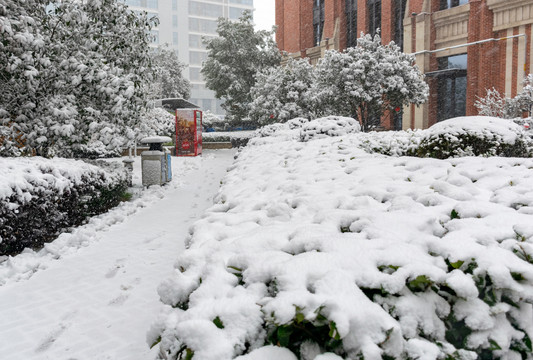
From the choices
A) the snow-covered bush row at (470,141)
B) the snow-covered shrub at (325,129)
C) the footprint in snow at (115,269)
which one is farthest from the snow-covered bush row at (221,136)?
the footprint in snow at (115,269)

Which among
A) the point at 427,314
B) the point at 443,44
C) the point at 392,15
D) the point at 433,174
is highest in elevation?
the point at 392,15

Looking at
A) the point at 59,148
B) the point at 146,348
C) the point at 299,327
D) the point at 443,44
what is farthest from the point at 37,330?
the point at 443,44

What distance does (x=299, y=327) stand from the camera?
5.20ft

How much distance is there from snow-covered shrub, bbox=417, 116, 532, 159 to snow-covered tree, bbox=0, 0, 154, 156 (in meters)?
6.06

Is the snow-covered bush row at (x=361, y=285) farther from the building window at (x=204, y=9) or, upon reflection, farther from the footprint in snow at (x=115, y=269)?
the building window at (x=204, y=9)

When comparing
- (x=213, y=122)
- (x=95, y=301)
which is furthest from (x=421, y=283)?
(x=213, y=122)

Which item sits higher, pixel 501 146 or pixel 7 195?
pixel 501 146

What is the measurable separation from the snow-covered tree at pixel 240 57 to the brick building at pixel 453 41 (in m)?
6.43

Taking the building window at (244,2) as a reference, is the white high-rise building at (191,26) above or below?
below

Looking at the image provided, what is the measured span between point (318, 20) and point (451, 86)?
16051 mm

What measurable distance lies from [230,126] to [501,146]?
32.0m

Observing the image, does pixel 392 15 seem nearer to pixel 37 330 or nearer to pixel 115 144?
pixel 115 144

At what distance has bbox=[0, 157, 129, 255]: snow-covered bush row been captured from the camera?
502 cm

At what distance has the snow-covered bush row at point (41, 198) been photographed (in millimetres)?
5020
